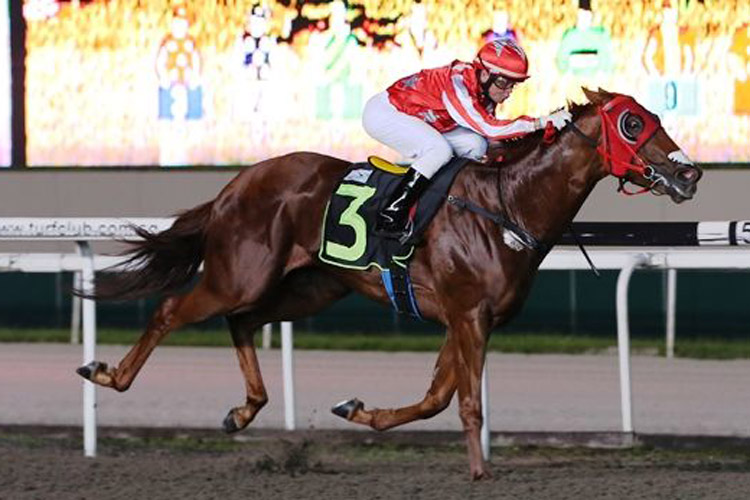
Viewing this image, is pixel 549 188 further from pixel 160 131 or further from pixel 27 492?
pixel 160 131

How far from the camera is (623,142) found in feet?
19.7

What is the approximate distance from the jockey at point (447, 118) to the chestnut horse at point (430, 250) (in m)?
0.10

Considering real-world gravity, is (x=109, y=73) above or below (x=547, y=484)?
above

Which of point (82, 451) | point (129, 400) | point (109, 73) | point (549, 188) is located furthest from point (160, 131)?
point (549, 188)

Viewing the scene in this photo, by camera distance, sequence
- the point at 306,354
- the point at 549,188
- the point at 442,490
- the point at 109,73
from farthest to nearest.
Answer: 1. the point at 109,73
2. the point at 306,354
3. the point at 549,188
4. the point at 442,490

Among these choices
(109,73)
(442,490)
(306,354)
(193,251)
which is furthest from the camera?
(109,73)

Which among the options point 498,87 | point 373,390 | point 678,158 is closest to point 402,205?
point 498,87

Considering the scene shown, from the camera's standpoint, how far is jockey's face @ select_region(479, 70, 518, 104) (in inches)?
248

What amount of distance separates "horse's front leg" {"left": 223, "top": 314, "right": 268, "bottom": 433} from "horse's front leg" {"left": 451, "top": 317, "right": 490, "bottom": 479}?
2.78 ft

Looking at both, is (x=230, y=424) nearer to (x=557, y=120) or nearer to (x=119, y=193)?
(x=557, y=120)

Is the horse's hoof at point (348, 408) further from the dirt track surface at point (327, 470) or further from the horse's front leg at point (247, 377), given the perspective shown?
the horse's front leg at point (247, 377)

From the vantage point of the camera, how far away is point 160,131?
12.8 metres

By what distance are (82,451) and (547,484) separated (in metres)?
2.09

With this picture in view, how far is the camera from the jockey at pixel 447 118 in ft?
20.5
